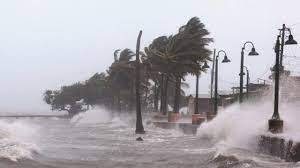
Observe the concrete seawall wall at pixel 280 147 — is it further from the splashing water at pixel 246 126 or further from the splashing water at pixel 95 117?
the splashing water at pixel 95 117

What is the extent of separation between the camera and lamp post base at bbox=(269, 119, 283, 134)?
25016 mm

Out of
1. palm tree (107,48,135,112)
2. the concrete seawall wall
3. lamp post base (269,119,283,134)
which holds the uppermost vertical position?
palm tree (107,48,135,112)

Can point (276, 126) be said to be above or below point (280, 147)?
above

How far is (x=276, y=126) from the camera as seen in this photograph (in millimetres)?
25203

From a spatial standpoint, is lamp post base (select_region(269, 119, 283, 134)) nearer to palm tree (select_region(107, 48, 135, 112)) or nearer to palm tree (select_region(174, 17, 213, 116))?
palm tree (select_region(174, 17, 213, 116))

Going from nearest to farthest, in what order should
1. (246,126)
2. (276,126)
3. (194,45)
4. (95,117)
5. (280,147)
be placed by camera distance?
(280,147), (276,126), (246,126), (194,45), (95,117)

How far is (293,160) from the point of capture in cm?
1903

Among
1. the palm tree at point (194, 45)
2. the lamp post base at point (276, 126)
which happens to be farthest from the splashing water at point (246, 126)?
the palm tree at point (194, 45)

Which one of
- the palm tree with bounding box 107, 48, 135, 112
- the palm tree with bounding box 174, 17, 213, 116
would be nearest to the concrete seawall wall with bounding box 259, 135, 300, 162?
the palm tree with bounding box 174, 17, 213, 116

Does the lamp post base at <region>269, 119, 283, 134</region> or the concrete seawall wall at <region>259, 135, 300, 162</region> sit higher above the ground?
the lamp post base at <region>269, 119, 283, 134</region>

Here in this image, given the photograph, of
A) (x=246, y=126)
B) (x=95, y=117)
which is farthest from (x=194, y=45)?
(x=95, y=117)

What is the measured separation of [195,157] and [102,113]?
86.2m

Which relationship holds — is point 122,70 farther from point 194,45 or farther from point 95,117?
point 95,117

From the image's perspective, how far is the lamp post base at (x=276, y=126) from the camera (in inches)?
985
